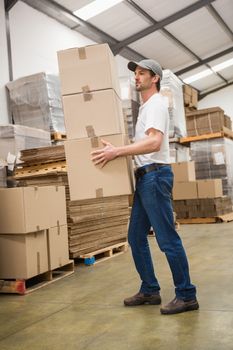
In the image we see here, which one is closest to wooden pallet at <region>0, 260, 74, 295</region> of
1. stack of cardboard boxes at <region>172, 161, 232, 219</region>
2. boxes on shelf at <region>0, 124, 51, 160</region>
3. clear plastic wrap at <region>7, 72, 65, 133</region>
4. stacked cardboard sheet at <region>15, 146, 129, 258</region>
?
stacked cardboard sheet at <region>15, 146, 129, 258</region>

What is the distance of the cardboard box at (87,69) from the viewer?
3.08 m

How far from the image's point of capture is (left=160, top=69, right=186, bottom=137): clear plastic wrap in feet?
30.0

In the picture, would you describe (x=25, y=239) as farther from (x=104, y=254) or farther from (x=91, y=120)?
(x=104, y=254)

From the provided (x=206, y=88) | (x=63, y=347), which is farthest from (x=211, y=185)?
(x=206, y=88)

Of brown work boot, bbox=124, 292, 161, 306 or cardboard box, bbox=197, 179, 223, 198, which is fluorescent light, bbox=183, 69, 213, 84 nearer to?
cardboard box, bbox=197, 179, 223, 198

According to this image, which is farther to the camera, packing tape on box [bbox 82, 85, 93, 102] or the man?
packing tape on box [bbox 82, 85, 93, 102]

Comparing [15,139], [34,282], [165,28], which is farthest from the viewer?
[165,28]

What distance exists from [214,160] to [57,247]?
666 cm

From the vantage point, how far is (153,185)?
9.81ft

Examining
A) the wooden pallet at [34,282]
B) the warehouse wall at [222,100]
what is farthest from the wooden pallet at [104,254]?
the warehouse wall at [222,100]

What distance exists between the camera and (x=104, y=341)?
2.62 metres

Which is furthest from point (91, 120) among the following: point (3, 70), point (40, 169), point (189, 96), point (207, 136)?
point (189, 96)

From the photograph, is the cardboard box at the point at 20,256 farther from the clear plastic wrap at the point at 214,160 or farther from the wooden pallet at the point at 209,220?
the clear plastic wrap at the point at 214,160

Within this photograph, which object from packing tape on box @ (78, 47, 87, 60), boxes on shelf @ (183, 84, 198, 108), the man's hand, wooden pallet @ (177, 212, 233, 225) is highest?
boxes on shelf @ (183, 84, 198, 108)
